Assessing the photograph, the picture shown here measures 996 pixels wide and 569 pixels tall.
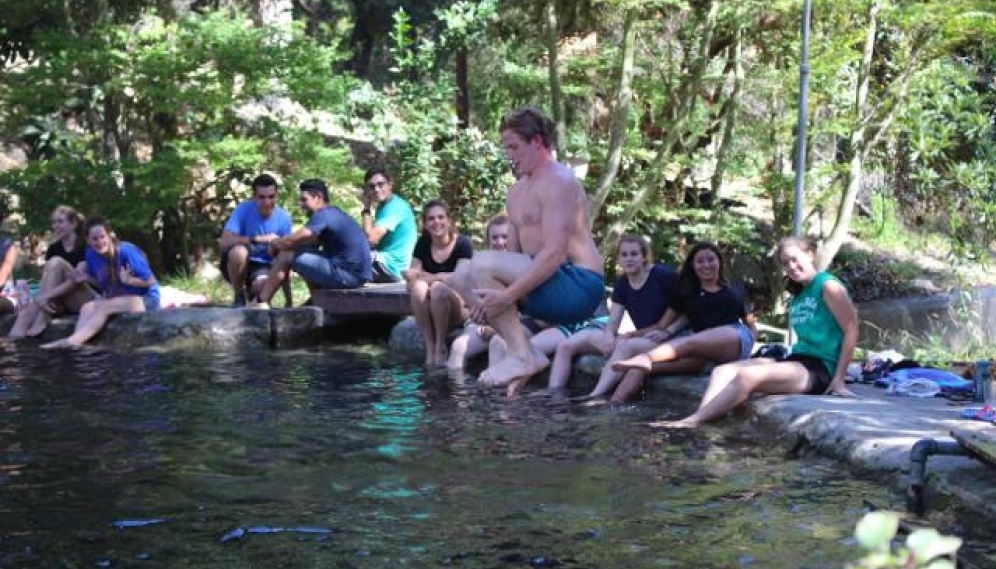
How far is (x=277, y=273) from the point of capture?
10.5 meters

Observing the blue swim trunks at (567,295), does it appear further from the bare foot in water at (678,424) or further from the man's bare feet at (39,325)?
the man's bare feet at (39,325)

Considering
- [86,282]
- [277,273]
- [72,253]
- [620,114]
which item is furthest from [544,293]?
[620,114]

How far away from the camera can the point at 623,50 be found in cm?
1516

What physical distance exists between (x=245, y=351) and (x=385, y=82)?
18849 millimetres

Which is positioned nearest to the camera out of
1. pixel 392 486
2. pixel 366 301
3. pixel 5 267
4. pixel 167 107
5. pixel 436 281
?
pixel 392 486

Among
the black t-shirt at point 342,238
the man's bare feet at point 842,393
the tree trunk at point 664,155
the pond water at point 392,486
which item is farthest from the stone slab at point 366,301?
the tree trunk at point 664,155

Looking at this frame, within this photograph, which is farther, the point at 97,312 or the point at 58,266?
the point at 58,266

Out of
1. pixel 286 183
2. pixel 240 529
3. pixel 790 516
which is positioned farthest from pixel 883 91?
pixel 240 529

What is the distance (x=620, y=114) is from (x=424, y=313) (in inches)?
288

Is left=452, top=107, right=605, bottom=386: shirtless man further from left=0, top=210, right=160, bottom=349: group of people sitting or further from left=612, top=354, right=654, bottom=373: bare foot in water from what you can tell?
left=0, top=210, right=160, bottom=349: group of people sitting

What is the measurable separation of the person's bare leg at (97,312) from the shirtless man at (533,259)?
3.79 metres

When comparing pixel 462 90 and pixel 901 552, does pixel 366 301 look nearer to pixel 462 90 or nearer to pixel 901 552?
pixel 462 90

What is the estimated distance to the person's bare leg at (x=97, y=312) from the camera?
1002cm

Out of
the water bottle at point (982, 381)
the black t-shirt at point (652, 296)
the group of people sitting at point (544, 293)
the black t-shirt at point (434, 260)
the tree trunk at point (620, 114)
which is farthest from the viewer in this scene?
the tree trunk at point (620, 114)
